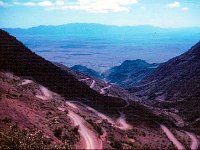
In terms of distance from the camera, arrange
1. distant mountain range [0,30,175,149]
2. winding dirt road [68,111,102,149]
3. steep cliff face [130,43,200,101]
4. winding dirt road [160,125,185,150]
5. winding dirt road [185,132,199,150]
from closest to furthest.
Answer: distant mountain range [0,30,175,149] < winding dirt road [68,111,102,149] < winding dirt road [160,125,185,150] < winding dirt road [185,132,199,150] < steep cliff face [130,43,200,101]

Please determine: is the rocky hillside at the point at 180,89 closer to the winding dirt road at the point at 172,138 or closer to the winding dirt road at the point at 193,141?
the winding dirt road at the point at 193,141

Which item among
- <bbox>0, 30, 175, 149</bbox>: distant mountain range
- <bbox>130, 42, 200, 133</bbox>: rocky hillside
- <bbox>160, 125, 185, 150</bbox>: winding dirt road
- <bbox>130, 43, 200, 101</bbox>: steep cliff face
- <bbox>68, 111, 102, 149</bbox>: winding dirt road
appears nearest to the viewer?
<bbox>0, 30, 175, 149</bbox>: distant mountain range

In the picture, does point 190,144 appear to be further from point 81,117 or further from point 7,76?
point 7,76

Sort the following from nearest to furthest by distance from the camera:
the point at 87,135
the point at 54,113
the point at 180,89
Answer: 1. the point at 87,135
2. the point at 54,113
3. the point at 180,89

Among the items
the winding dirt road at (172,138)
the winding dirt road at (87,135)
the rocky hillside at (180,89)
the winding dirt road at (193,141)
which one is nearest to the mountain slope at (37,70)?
the winding dirt road at (172,138)

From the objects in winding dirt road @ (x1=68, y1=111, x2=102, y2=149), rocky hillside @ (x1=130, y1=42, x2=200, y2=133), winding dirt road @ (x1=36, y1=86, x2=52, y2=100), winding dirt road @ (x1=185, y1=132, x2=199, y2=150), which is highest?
winding dirt road @ (x1=68, y1=111, x2=102, y2=149)

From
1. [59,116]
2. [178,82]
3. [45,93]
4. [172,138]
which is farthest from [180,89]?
[59,116]

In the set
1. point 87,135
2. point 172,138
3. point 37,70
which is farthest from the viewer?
point 37,70

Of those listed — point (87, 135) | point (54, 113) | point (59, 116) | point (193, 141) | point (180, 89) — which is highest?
point (54, 113)

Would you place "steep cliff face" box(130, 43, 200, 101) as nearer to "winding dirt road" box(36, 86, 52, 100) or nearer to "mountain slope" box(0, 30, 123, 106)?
"mountain slope" box(0, 30, 123, 106)

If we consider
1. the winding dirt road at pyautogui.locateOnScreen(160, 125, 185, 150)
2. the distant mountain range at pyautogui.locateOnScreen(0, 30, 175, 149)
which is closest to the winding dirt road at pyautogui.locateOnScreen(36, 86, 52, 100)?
the distant mountain range at pyautogui.locateOnScreen(0, 30, 175, 149)

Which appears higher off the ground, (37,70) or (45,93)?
(37,70)

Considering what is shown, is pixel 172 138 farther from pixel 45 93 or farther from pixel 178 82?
pixel 178 82
